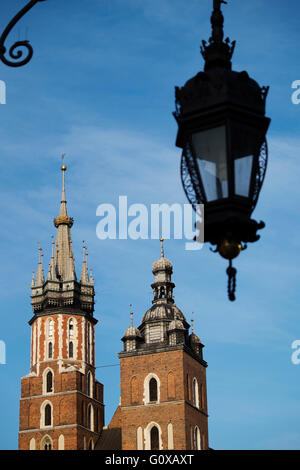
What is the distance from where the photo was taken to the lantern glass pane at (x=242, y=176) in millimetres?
4711

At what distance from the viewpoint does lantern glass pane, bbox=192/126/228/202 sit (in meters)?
4.71

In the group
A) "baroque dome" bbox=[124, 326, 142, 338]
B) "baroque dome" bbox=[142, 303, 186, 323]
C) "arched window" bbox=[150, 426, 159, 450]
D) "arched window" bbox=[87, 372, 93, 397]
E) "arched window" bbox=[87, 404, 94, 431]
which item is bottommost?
"arched window" bbox=[150, 426, 159, 450]

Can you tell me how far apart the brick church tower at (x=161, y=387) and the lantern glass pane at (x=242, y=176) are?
52.3 meters

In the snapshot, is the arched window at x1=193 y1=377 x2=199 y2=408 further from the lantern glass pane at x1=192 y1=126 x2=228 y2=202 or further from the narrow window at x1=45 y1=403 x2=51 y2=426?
the lantern glass pane at x1=192 y1=126 x2=228 y2=202

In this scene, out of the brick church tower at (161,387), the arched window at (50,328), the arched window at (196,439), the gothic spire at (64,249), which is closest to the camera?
the brick church tower at (161,387)

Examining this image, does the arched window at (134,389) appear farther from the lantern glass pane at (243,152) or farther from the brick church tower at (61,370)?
the lantern glass pane at (243,152)

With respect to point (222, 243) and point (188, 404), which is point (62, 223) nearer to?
point (188, 404)


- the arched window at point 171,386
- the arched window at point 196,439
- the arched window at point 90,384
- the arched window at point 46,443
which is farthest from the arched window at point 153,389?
the arched window at point 46,443

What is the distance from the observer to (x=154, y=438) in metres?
56.0

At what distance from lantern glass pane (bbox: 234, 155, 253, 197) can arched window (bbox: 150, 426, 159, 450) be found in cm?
5268

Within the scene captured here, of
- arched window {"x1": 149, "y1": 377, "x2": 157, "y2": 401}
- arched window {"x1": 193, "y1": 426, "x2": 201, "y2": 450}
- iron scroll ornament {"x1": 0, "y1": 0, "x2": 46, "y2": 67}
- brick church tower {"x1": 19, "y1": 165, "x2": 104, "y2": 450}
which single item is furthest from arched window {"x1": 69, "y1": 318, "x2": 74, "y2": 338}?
iron scroll ornament {"x1": 0, "y1": 0, "x2": 46, "y2": 67}

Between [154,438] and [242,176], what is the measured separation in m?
53.1
